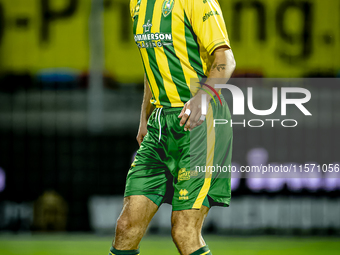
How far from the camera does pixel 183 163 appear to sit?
8.16 ft

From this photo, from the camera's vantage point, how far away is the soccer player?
2.42m

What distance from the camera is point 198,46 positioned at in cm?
253

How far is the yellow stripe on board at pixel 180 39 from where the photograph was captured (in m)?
2.50

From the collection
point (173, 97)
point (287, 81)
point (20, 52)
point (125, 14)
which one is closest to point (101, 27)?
point (125, 14)

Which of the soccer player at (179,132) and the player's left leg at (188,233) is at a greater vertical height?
the soccer player at (179,132)

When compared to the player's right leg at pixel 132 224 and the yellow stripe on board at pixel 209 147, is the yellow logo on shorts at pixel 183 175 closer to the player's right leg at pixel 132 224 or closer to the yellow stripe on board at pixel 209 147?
the yellow stripe on board at pixel 209 147

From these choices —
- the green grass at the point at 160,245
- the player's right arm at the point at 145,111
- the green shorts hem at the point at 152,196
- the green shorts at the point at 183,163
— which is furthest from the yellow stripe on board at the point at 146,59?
the green grass at the point at 160,245

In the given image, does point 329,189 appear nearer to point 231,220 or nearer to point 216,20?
point 231,220

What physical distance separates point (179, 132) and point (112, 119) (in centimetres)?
378

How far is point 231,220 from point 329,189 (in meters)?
1.28

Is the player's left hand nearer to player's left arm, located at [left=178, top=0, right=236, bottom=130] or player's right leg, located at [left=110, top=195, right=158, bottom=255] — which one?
player's left arm, located at [left=178, top=0, right=236, bottom=130]

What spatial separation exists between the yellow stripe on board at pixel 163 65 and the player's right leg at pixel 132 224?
54cm

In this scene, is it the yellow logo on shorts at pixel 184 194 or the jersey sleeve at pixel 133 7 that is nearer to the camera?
the yellow logo on shorts at pixel 184 194

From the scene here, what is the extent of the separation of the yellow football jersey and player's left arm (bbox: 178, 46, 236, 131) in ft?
0.28
